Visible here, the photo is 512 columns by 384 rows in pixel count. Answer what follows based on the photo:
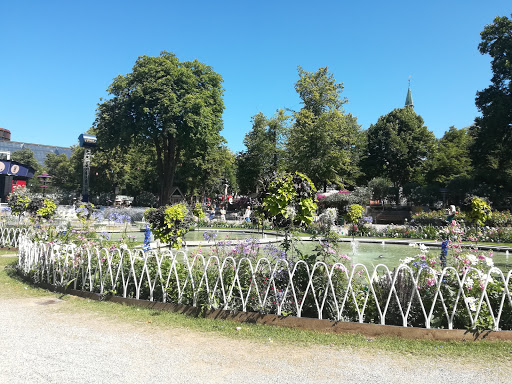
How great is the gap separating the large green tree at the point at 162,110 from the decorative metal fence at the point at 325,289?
965 inches

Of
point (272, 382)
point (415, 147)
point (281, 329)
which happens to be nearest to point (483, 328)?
point (281, 329)

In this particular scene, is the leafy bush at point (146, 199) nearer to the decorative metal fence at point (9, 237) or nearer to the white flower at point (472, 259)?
the decorative metal fence at point (9, 237)

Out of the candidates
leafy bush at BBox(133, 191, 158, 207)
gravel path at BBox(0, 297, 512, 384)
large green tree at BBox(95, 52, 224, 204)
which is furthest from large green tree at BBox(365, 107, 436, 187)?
gravel path at BBox(0, 297, 512, 384)

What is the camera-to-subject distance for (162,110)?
29.9 meters

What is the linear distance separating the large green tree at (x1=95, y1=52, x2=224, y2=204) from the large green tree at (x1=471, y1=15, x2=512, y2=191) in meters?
22.8

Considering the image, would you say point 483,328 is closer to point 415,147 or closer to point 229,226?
point 229,226

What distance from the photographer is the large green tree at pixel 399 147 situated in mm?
41500

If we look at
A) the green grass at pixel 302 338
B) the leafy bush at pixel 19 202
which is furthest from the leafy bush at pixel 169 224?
the leafy bush at pixel 19 202

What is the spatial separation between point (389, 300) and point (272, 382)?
7.36 feet

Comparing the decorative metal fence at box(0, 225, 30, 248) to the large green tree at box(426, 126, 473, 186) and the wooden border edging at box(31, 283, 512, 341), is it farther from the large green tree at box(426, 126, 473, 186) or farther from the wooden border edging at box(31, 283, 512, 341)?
the large green tree at box(426, 126, 473, 186)

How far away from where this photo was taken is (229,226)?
25.1 m

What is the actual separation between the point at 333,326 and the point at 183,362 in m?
2.10

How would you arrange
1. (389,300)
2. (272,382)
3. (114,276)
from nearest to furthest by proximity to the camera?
(272,382), (389,300), (114,276)

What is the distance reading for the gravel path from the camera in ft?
11.8
